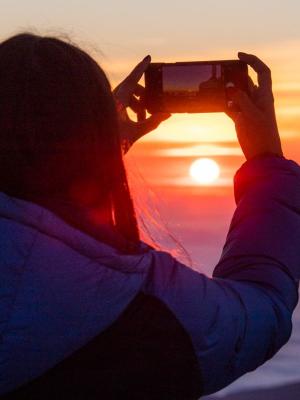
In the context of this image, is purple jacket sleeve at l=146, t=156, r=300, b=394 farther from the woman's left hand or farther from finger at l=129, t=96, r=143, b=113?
finger at l=129, t=96, r=143, b=113

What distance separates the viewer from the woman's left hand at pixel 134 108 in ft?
8.80

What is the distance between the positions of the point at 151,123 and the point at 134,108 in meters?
0.11

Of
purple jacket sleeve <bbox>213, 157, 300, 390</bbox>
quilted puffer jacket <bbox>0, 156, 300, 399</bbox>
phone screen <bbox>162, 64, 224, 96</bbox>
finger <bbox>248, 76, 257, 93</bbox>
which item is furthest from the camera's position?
phone screen <bbox>162, 64, 224, 96</bbox>

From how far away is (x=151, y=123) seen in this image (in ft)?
9.29

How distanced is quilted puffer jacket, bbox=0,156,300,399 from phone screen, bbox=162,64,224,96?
2.46 ft

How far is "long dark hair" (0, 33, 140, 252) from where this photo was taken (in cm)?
217

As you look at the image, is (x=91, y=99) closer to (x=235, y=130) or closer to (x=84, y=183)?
(x=84, y=183)

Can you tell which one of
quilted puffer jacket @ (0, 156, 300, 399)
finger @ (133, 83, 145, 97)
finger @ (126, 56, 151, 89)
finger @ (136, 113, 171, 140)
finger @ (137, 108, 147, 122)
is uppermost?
finger @ (126, 56, 151, 89)

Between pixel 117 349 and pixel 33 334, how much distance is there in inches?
6.4

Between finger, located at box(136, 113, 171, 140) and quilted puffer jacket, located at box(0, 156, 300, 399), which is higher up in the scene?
finger, located at box(136, 113, 171, 140)

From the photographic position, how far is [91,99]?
2.20 meters

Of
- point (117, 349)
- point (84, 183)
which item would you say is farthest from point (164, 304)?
point (84, 183)

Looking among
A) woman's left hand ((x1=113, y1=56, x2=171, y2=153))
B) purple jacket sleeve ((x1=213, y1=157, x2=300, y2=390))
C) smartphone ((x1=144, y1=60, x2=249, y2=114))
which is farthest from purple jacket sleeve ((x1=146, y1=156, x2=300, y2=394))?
smartphone ((x1=144, y1=60, x2=249, y2=114))

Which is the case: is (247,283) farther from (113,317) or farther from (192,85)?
(192,85)
